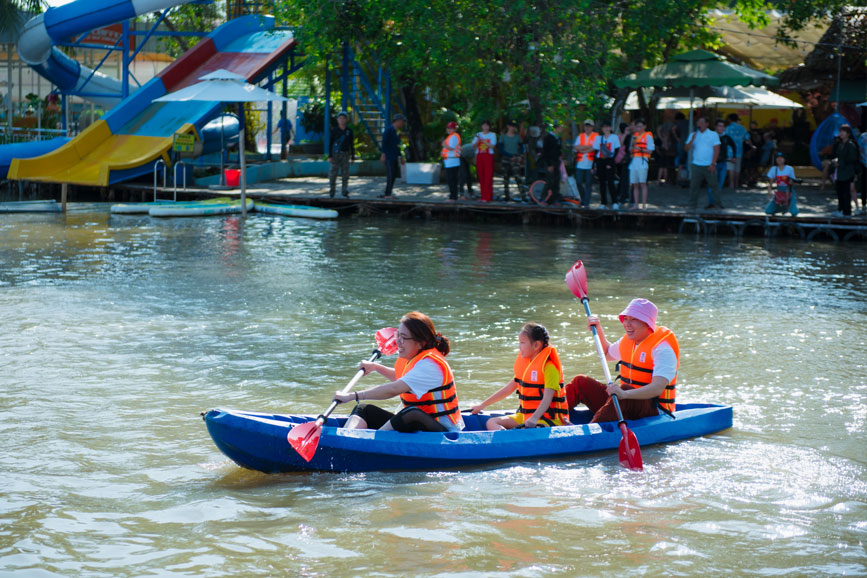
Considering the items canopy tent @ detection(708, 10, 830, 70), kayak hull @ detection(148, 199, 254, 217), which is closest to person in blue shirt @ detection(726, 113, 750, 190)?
canopy tent @ detection(708, 10, 830, 70)

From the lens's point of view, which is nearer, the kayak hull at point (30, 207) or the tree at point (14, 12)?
the kayak hull at point (30, 207)

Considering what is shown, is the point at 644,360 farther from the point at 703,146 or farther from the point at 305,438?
the point at 703,146

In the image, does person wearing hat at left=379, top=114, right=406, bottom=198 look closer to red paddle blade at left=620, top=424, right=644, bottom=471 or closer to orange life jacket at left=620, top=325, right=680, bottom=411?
orange life jacket at left=620, top=325, right=680, bottom=411

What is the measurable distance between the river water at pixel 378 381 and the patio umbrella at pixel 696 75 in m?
5.61

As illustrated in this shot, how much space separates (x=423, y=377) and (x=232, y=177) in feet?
62.1

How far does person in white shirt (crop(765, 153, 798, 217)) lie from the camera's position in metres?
19.1

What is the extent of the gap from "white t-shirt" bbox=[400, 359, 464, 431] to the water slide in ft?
59.1

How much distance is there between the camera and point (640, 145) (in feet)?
63.6

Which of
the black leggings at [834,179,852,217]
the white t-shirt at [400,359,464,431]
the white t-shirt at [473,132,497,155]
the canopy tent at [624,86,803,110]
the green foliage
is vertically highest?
the green foliage

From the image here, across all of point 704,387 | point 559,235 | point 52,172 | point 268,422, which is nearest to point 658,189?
point 559,235

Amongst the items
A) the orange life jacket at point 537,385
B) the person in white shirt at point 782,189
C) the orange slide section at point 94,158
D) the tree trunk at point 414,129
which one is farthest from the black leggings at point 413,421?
the tree trunk at point 414,129

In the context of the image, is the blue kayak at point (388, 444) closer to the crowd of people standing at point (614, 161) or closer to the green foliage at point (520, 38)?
the crowd of people standing at point (614, 161)

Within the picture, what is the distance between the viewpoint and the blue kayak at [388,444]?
21.6ft

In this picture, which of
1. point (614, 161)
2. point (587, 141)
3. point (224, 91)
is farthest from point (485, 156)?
point (224, 91)
